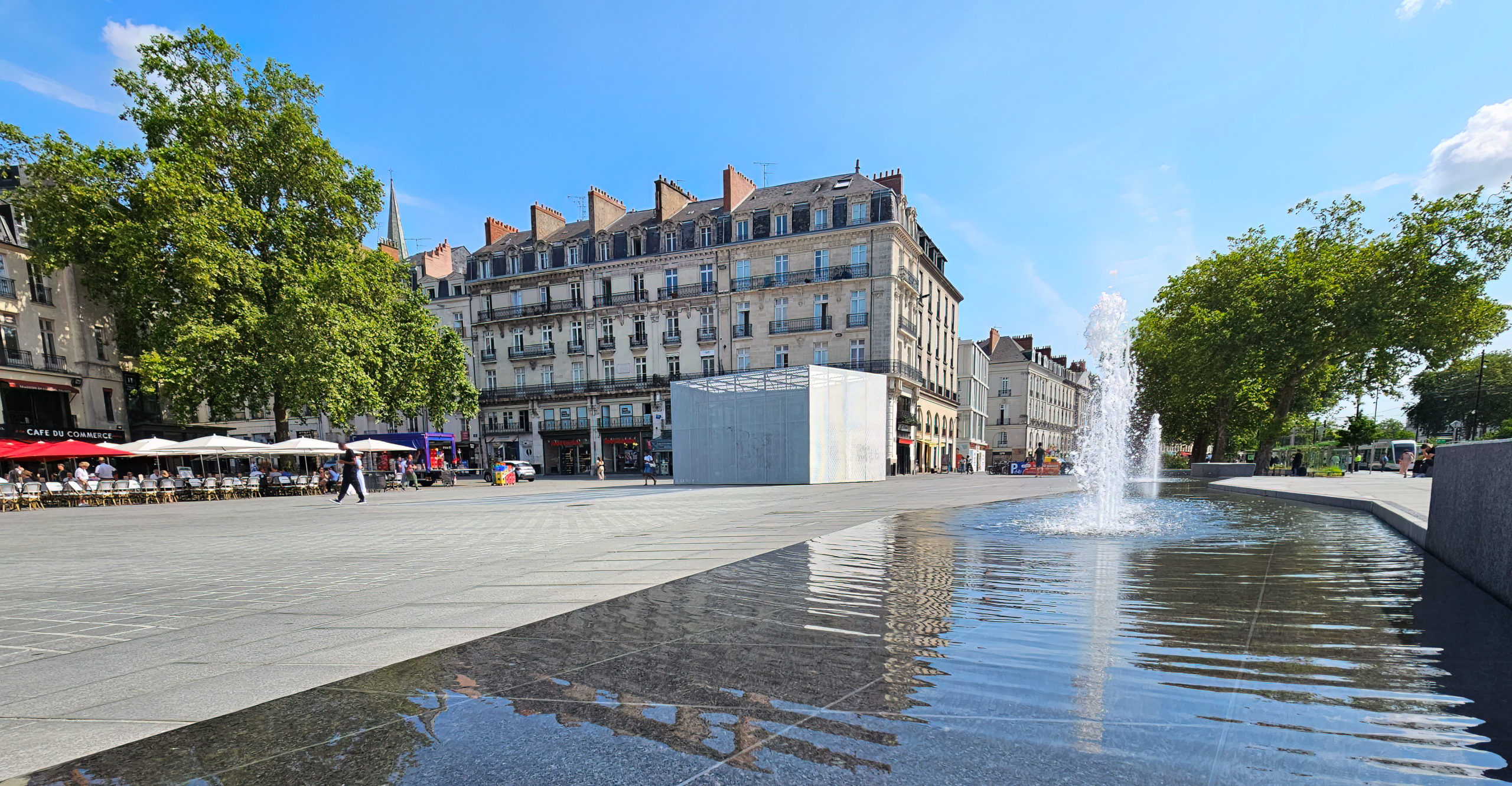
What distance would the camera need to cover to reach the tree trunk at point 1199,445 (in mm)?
38375

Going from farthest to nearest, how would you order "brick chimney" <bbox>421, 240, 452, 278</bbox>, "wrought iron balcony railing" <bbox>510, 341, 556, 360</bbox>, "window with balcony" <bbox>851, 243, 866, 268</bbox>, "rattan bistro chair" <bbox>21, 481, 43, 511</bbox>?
"brick chimney" <bbox>421, 240, 452, 278</bbox> < "wrought iron balcony railing" <bbox>510, 341, 556, 360</bbox> < "window with balcony" <bbox>851, 243, 866, 268</bbox> < "rattan bistro chair" <bbox>21, 481, 43, 511</bbox>

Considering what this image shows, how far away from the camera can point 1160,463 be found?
44.1m

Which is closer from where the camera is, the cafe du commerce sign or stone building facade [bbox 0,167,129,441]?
the cafe du commerce sign

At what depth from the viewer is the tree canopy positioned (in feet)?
70.5

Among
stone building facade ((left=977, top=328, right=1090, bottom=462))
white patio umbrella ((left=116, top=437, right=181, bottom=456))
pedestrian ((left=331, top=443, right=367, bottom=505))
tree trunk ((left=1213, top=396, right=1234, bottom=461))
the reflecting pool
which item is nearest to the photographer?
the reflecting pool

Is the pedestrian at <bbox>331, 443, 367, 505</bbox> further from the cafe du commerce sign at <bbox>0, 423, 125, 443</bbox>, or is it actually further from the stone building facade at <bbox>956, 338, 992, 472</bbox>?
the stone building facade at <bbox>956, 338, 992, 472</bbox>

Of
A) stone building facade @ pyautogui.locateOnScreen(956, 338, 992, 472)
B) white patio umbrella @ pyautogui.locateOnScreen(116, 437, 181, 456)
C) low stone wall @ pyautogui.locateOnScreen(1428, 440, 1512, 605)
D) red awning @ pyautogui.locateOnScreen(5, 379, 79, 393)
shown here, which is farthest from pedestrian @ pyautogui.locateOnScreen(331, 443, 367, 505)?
stone building facade @ pyautogui.locateOnScreen(956, 338, 992, 472)

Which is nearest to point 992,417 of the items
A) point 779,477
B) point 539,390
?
point 539,390

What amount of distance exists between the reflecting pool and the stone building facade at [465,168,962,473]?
108ft

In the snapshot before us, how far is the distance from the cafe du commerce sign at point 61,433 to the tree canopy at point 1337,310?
45890 mm

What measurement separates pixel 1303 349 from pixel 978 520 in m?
22.1

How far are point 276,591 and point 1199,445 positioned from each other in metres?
47.3

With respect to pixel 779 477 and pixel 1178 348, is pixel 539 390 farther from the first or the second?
pixel 1178 348

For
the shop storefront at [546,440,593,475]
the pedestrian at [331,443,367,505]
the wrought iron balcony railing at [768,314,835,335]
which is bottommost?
the shop storefront at [546,440,593,475]
